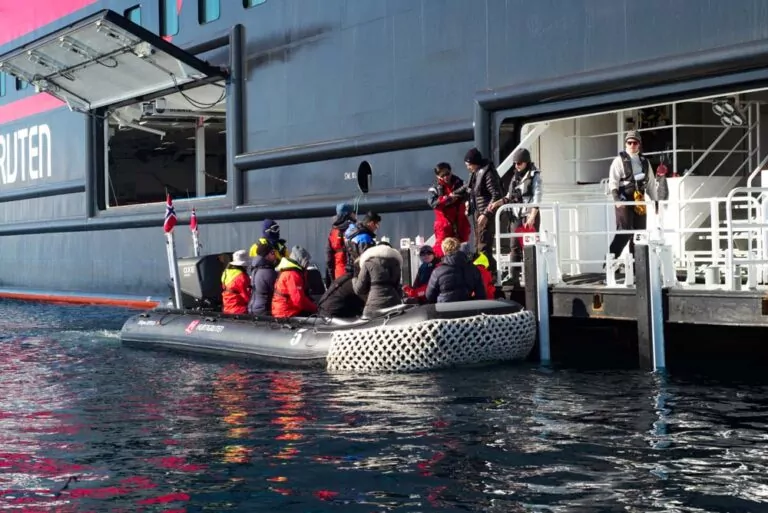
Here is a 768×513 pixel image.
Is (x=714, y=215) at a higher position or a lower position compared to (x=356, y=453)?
higher

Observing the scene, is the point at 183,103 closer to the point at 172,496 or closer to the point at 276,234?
the point at 276,234

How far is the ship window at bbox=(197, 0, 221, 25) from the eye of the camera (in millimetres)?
17000

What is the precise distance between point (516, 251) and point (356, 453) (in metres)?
5.56

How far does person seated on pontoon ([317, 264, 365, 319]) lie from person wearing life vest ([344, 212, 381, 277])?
591mm

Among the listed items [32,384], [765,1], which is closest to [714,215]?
[765,1]

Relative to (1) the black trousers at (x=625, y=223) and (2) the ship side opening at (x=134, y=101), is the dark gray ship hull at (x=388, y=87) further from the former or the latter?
(1) the black trousers at (x=625, y=223)

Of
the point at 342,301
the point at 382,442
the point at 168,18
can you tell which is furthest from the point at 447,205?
the point at 168,18

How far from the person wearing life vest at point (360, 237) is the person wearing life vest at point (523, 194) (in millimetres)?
1223

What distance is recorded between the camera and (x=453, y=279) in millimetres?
10289

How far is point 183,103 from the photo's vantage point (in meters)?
19.2

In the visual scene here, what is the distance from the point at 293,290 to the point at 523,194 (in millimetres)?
2503

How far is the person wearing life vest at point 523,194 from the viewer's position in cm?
1155

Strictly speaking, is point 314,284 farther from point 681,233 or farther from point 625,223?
point 681,233

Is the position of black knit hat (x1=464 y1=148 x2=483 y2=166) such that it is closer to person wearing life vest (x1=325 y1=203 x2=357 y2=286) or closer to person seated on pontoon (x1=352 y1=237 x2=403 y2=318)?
person seated on pontoon (x1=352 y1=237 x2=403 y2=318)
